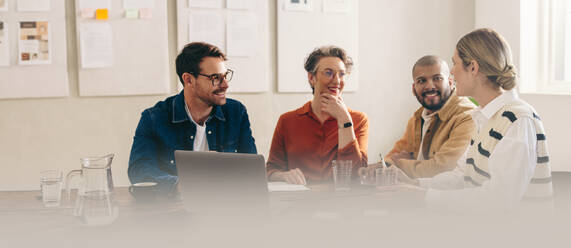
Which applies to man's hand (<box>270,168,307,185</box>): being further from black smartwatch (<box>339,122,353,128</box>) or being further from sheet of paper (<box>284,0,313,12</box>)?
sheet of paper (<box>284,0,313,12</box>)

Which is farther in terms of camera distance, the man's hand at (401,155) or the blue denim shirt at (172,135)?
the man's hand at (401,155)

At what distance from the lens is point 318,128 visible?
259cm

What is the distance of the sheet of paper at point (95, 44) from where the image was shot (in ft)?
11.1

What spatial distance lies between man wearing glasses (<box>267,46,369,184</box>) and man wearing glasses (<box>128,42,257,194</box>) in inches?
7.2

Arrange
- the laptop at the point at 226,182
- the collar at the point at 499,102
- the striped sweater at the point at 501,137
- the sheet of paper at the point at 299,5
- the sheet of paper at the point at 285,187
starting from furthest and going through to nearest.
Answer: the sheet of paper at the point at 299,5
the sheet of paper at the point at 285,187
the collar at the point at 499,102
the striped sweater at the point at 501,137
the laptop at the point at 226,182

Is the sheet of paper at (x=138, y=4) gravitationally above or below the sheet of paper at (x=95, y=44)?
above

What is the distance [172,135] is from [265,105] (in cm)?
141

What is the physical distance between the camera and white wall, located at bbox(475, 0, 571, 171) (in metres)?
3.31

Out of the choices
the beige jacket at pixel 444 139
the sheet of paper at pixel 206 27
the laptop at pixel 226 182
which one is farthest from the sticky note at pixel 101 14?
the laptop at pixel 226 182

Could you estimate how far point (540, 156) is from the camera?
1.58 m

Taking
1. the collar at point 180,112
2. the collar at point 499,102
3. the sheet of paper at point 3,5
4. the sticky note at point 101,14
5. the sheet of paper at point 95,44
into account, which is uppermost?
the sheet of paper at point 3,5

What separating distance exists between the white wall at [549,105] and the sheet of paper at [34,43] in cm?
315

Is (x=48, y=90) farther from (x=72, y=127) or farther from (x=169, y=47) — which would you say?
(x=169, y=47)

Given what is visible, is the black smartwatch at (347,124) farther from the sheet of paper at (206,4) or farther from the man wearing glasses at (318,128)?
the sheet of paper at (206,4)
